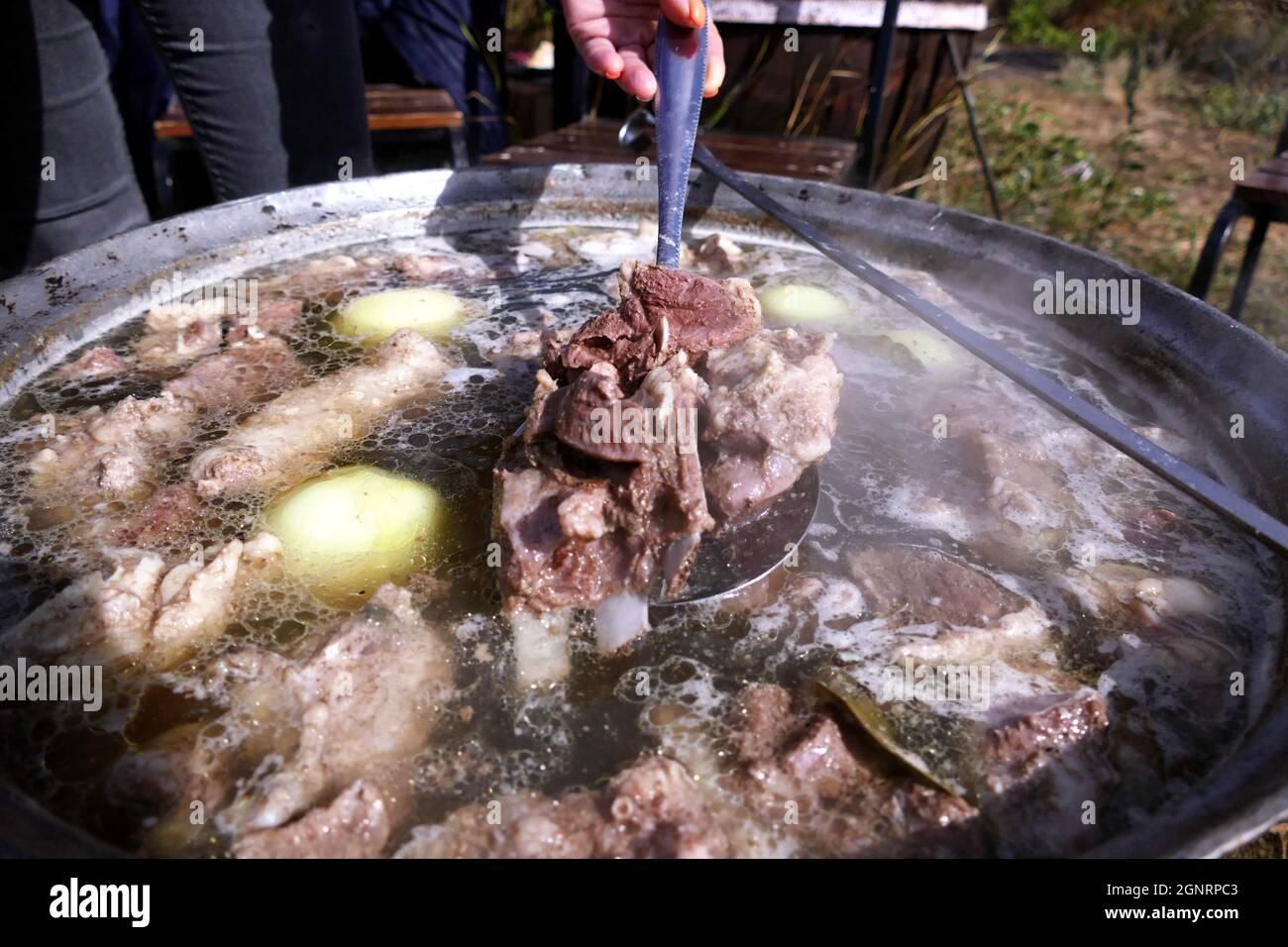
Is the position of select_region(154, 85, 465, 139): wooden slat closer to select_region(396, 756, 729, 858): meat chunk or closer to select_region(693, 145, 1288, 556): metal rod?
select_region(693, 145, 1288, 556): metal rod

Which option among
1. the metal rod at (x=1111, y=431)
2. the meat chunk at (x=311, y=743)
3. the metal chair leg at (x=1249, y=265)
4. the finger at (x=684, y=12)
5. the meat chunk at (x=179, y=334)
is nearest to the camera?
the meat chunk at (x=311, y=743)

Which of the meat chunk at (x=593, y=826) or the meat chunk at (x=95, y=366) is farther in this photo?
the meat chunk at (x=95, y=366)

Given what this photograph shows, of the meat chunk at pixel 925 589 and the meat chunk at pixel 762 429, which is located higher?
the meat chunk at pixel 762 429

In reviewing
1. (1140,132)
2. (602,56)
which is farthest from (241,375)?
(1140,132)

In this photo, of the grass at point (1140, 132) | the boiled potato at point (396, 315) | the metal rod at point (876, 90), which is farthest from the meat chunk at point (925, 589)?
the grass at point (1140, 132)

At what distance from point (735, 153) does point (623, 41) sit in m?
1.60

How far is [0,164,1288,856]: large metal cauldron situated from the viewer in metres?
1.28

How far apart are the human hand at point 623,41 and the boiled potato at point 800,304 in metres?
0.70

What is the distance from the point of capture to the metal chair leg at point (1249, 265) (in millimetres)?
4086

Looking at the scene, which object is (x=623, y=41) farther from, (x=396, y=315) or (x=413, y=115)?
(x=413, y=115)

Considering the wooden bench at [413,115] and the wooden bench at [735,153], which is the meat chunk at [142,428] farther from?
the wooden bench at [413,115]

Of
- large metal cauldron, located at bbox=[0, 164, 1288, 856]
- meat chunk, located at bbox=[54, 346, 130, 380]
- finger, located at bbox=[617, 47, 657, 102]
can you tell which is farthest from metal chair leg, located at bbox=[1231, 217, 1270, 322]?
meat chunk, located at bbox=[54, 346, 130, 380]

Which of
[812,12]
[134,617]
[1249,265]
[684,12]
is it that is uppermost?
[812,12]

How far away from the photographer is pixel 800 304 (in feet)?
9.35
